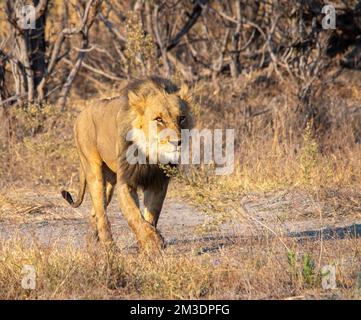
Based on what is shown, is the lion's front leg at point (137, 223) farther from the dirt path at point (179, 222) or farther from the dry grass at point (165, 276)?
the dirt path at point (179, 222)

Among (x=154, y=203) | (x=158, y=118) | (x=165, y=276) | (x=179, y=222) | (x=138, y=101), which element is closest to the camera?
(x=165, y=276)

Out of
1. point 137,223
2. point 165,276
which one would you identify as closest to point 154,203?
point 137,223

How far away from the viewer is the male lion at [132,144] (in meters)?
6.35

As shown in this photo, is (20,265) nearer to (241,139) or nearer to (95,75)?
(241,139)

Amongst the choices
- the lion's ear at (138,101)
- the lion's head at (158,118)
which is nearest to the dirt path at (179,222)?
the lion's head at (158,118)

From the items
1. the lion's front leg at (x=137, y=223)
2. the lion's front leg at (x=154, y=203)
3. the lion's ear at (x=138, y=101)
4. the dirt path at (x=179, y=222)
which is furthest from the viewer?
the dirt path at (x=179, y=222)

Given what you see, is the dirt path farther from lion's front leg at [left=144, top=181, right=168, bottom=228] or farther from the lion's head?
the lion's head

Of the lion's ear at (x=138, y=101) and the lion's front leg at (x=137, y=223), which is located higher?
the lion's ear at (x=138, y=101)

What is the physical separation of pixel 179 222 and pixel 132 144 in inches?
81.4

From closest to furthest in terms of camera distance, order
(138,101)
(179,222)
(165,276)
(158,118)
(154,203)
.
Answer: (165,276)
(158,118)
(138,101)
(154,203)
(179,222)

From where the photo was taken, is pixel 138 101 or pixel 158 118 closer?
pixel 158 118

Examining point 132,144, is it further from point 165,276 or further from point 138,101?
point 165,276

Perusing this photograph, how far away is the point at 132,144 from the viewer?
6.59 meters
